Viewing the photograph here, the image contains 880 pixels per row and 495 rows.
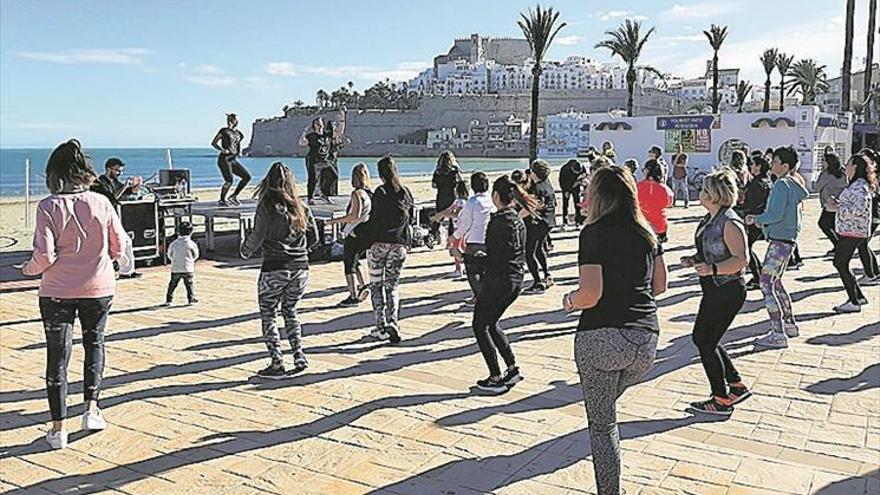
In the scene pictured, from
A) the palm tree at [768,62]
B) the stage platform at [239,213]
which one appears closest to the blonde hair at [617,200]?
the stage platform at [239,213]

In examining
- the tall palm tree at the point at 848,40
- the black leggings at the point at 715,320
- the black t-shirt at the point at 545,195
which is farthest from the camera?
the tall palm tree at the point at 848,40

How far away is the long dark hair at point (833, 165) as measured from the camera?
9266 mm

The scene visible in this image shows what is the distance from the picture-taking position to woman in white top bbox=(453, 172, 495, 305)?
668 centimetres

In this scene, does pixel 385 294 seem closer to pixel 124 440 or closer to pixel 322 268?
pixel 124 440

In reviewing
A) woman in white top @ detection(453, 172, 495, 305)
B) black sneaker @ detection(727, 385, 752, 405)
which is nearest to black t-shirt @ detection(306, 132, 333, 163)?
woman in white top @ detection(453, 172, 495, 305)

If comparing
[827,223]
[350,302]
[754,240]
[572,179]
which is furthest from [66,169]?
[572,179]

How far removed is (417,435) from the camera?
4.77 metres

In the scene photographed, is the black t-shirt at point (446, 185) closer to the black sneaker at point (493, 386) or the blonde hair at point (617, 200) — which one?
the black sneaker at point (493, 386)

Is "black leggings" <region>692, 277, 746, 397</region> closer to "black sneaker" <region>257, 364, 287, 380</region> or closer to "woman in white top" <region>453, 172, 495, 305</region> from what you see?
"woman in white top" <region>453, 172, 495, 305</region>

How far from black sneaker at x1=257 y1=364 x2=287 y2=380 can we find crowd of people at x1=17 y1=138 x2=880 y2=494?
1 centimetres

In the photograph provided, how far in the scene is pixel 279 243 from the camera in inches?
222

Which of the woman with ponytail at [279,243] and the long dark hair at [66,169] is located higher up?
the long dark hair at [66,169]

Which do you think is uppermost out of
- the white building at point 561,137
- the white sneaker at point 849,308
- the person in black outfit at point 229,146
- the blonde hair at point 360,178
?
the white building at point 561,137

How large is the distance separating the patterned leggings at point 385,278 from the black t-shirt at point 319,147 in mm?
7126
